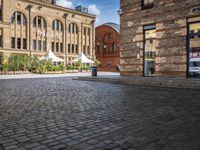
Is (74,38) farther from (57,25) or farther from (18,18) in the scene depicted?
(18,18)

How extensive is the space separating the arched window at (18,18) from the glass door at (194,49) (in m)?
32.1

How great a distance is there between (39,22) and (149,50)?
30.7 meters

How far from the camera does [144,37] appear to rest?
15.6 m

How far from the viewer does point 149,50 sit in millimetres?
15344

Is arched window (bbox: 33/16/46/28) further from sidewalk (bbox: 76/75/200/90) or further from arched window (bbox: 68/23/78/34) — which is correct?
sidewalk (bbox: 76/75/200/90)

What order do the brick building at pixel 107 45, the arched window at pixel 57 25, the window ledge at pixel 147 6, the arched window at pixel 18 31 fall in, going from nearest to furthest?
the window ledge at pixel 147 6
the arched window at pixel 18 31
the arched window at pixel 57 25
the brick building at pixel 107 45

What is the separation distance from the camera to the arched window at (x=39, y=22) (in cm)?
4016

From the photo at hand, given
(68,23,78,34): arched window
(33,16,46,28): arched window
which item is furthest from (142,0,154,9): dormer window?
(68,23,78,34): arched window

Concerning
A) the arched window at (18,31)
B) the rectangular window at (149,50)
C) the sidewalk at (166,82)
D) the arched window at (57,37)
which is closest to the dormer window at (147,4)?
the rectangular window at (149,50)

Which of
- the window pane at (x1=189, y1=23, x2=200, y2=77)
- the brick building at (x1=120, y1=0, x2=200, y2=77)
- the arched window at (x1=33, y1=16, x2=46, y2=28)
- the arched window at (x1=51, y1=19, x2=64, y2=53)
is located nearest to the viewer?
the window pane at (x1=189, y1=23, x2=200, y2=77)

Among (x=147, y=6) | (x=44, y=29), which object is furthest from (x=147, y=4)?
(x=44, y=29)

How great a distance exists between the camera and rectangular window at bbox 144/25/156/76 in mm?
15055

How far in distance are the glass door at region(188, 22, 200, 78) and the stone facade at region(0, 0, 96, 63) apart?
29.6 metres

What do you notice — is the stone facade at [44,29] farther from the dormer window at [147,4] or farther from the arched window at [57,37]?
the dormer window at [147,4]
